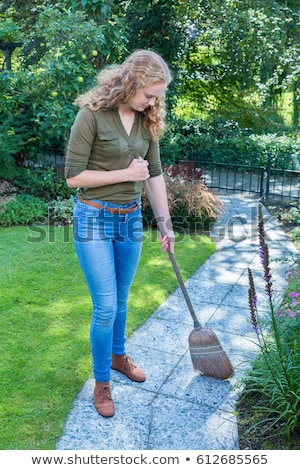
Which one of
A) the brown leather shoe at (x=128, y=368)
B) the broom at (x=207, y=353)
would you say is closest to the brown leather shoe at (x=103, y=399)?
the brown leather shoe at (x=128, y=368)

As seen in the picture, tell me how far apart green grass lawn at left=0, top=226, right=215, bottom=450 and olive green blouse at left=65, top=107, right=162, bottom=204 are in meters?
1.20

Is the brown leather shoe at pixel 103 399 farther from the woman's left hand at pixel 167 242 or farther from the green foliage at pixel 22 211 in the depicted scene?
the green foliage at pixel 22 211

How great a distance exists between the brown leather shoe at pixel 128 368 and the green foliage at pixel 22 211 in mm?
3675

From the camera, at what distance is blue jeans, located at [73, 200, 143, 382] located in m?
2.43

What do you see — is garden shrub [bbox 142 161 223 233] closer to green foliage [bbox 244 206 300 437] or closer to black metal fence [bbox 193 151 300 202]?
black metal fence [bbox 193 151 300 202]

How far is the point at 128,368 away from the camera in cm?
302

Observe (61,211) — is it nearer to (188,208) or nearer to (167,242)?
(188,208)

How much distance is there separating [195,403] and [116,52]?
656 cm

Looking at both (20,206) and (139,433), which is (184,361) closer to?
(139,433)

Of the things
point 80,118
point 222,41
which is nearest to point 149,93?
point 80,118

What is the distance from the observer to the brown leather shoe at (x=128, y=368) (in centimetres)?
299

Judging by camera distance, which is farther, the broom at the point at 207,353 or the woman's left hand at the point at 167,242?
the broom at the point at 207,353

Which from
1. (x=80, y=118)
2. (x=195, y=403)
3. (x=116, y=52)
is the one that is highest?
(x=116, y=52)

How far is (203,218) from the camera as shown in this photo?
246 inches
